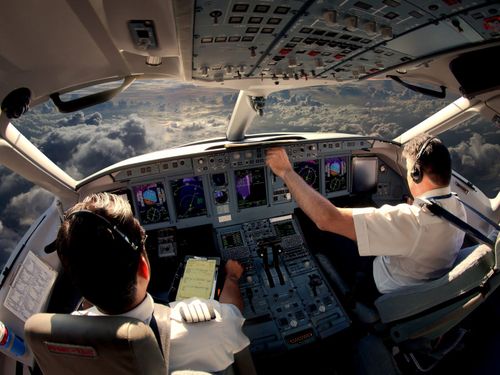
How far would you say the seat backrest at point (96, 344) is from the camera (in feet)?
2.62

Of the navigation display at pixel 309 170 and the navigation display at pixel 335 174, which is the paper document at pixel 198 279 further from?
the navigation display at pixel 335 174

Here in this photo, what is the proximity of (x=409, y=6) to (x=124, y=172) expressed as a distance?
2372mm

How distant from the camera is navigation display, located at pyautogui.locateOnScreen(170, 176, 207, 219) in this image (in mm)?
3008

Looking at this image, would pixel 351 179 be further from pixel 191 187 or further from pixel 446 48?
pixel 446 48

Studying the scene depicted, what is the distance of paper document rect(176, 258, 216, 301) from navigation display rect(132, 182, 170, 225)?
626mm

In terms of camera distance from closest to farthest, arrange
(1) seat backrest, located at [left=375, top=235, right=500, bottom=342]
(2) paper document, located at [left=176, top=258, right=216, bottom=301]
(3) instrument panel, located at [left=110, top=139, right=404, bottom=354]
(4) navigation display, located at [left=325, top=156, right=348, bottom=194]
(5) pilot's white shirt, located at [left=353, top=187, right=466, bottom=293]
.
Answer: (1) seat backrest, located at [left=375, top=235, right=500, bottom=342] < (5) pilot's white shirt, located at [left=353, top=187, right=466, bottom=293] < (2) paper document, located at [left=176, top=258, right=216, bottom=301] < (3) instrument panel, located at [left=110, top=139, right=404, bottom=354] < (4) navigation display, located at [left=325, top=156, right=348, bottom=194]

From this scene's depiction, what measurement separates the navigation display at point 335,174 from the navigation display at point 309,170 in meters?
0.12

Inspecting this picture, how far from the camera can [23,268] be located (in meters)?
1.98

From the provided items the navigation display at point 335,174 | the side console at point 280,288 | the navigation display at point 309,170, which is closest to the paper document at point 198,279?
the side console at point 280,288

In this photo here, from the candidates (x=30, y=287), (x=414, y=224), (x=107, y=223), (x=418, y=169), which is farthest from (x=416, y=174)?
(x=30, y=287)

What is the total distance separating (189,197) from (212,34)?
1904 millimetres

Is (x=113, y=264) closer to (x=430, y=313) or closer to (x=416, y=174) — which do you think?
(x=430, y=313)

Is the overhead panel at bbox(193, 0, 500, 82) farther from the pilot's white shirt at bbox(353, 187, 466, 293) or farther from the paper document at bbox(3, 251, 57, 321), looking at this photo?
the paper document at bbox(3, 251, 57, 321)

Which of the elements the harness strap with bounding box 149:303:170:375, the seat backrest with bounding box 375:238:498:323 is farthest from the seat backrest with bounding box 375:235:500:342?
the harness strap with bounding box 149:303:170:375
